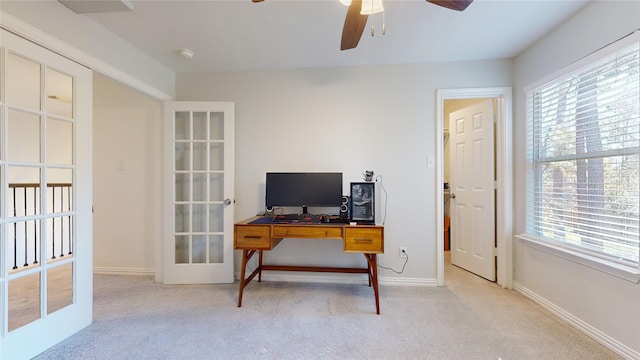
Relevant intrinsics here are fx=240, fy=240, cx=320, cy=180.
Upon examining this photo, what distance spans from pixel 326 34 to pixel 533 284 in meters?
2.94

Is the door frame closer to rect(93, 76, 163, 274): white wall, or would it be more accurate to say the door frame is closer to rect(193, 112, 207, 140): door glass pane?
rect(193, 112, 207, 140): door glass pane

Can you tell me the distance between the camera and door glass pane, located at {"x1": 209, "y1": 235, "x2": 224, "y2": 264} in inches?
105

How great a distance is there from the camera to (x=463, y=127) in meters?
3.00

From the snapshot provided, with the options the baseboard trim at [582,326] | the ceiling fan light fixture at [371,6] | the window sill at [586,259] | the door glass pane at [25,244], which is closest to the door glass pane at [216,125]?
the door glass pane at [25,244]

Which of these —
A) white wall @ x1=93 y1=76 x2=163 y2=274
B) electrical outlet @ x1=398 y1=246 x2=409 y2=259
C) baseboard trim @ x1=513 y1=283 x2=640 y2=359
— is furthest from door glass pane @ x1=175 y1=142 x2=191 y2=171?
baseboard trim @ x1=513 y1=283 x2=640 y2=359

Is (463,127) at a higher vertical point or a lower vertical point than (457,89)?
lower

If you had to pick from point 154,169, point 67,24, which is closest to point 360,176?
point 154,169

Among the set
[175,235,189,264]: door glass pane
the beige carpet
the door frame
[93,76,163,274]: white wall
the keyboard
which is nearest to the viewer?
the beige carpet

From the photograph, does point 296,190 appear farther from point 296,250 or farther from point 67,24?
point 67,24

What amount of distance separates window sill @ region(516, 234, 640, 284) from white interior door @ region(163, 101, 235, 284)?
2.95 meters

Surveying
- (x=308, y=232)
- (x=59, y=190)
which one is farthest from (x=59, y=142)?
(x=308, y=232)

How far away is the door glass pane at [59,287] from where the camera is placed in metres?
1.65

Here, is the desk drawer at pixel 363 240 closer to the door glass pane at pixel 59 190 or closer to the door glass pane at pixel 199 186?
the door glass pane at pixel 199 186

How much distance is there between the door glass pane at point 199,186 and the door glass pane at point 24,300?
1300mm
